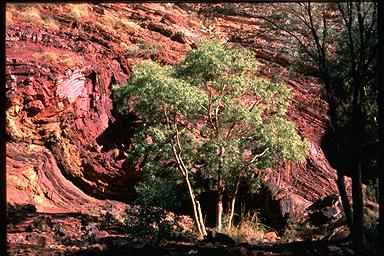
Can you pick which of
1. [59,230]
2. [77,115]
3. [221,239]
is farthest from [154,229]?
[77,115]

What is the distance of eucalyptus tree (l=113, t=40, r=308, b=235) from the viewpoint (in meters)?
10.7

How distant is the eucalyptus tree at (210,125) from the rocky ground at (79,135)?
82 centimetres

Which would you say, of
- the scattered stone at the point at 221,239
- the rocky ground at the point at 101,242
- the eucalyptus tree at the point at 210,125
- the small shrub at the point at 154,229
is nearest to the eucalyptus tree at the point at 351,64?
the rocky ground at the point at 101,242

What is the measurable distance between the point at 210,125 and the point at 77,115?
469 centimetres

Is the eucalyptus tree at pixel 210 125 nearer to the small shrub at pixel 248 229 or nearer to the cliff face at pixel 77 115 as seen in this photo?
the small shrub at pixel 248 229

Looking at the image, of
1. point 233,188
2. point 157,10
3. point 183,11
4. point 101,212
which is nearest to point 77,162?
point 101,212

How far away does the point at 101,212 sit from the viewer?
1327 centimetres

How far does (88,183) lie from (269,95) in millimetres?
6226

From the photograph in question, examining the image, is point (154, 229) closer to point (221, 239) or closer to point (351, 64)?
point (221, 239)

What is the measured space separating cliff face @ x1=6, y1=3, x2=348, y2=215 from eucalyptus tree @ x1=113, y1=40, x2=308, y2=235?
100cm

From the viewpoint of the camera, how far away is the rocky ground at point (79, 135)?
35.5 ft

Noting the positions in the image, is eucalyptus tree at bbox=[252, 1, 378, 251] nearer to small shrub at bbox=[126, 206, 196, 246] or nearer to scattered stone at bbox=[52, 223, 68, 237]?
small shrub at bbox=[126, 206, 196, 246]

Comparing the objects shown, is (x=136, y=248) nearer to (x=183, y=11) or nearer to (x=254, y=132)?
(x=254, y=132)

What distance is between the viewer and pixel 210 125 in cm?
1195
